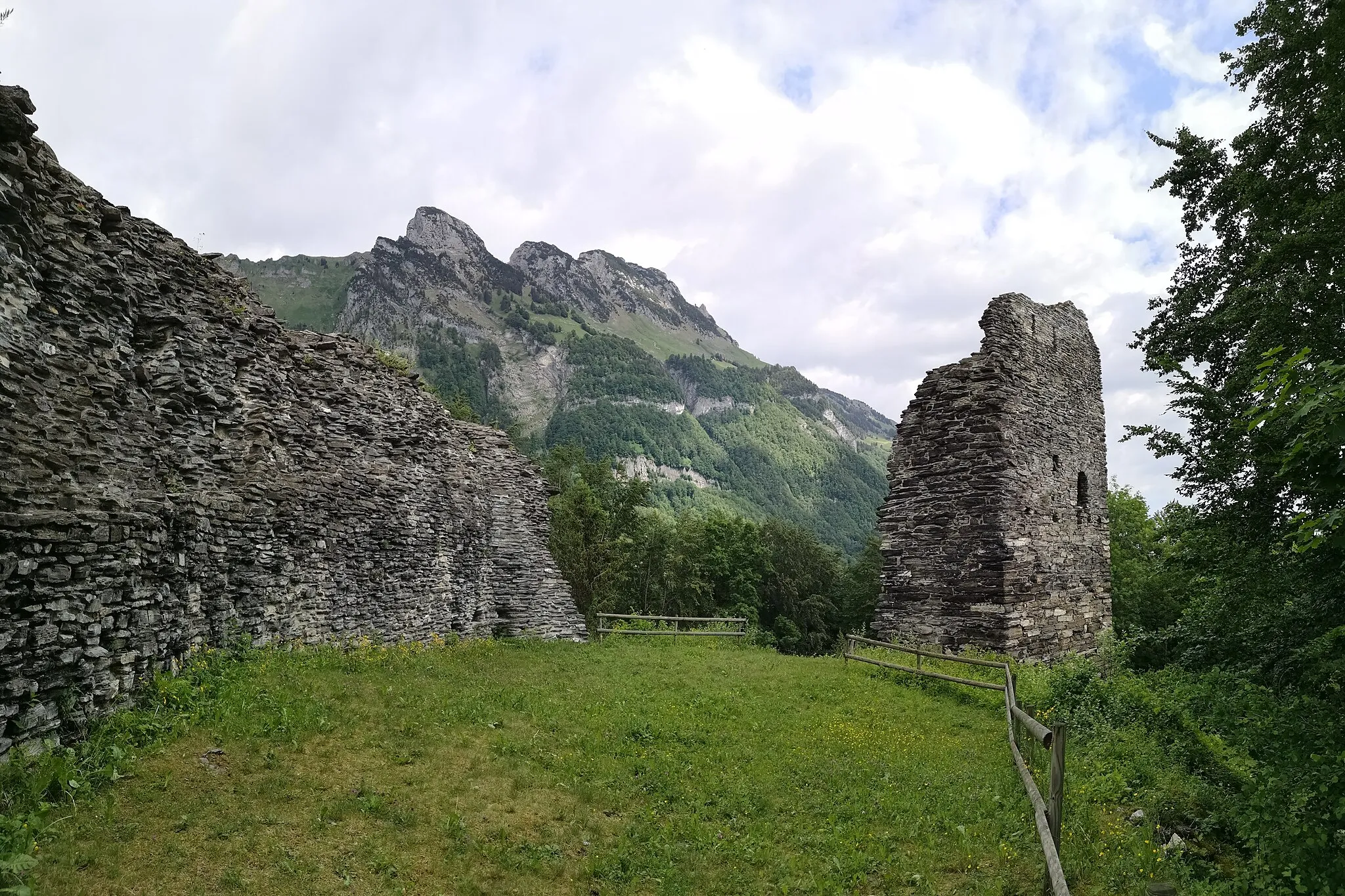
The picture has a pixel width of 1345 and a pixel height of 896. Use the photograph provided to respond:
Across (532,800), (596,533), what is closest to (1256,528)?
(532,800)

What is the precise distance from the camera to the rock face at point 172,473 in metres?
6.80

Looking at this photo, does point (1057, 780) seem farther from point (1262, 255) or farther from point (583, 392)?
point (583, 392)

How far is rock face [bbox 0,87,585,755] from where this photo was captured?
6.80 metres

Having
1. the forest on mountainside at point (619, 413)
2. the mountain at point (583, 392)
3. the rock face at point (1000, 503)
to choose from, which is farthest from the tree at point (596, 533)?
the mountain at point (583, 392)

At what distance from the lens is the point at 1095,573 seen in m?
18.3

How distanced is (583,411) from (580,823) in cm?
14809

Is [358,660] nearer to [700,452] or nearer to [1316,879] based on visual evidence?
[1316,879]

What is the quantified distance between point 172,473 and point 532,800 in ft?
22.7

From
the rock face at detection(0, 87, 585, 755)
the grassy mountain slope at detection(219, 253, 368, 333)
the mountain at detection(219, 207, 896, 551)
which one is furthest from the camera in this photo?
the grassy mountain slope at detection(219, 253, 368, 333)

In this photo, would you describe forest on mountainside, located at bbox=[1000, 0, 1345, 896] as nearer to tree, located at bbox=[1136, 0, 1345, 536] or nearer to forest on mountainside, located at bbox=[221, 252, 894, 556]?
tree, located at bbox=[1136, 0, 1345, 536]

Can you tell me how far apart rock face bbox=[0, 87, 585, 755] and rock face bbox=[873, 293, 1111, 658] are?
11428 millimetres

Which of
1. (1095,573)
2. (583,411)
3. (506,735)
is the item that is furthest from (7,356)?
(583,411)

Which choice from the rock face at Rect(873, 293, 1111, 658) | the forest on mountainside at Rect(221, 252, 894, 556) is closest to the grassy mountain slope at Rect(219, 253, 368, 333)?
the forest on mountainside at Rect(221, 252, 894, 556)

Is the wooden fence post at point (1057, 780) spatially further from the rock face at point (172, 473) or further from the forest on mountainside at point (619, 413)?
the forest on mountainside at point (619, 413)
